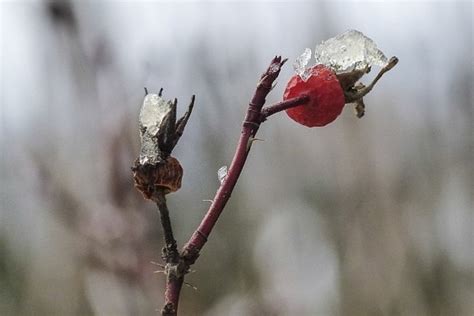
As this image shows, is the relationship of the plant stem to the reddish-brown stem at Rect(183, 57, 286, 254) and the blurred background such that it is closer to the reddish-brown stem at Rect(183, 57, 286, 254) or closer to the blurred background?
the reddish-brown stem at Rect(183, 57, 286, 254)

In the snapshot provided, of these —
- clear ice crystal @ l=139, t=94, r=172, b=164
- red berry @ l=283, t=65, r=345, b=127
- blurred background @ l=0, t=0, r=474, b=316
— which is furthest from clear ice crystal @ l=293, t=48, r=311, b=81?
blurred background @ l=0, t=0, r=474, b=316

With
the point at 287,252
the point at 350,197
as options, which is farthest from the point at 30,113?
the point at 350,197

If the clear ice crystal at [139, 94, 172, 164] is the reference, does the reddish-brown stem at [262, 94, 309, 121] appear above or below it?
above

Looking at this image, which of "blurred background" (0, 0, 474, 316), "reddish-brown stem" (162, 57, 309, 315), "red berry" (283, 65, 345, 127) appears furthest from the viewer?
"blurred background" (0, 0, 474, 316)

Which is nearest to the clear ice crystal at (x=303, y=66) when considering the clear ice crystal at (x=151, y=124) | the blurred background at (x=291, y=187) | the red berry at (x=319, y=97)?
the red berry at (x=319, y=97)

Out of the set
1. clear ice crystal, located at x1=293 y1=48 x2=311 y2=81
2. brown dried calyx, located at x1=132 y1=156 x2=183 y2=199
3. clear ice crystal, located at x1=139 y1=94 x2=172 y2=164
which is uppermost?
clear ice crystal, located at x1=293 y1=48 x2=311 y2=81

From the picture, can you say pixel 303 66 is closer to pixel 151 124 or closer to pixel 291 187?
pixel 151 124

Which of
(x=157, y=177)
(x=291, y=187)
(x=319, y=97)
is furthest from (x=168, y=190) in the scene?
(x=291, y=187)
